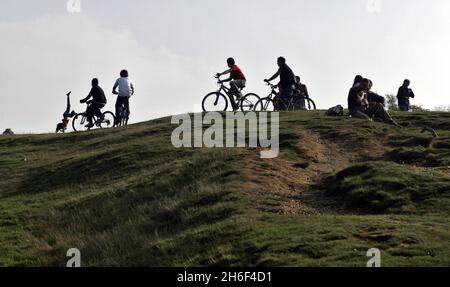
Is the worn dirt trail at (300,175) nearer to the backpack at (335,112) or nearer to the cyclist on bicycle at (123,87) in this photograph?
the backpack at (335,112)

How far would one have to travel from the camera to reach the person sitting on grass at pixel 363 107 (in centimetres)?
2675

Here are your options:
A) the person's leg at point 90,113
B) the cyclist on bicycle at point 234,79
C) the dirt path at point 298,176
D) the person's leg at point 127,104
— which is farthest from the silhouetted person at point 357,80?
the person's leg at point 90,113

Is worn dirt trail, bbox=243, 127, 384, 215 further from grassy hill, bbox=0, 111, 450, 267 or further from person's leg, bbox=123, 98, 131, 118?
person's leg, bbox=123, 98, 131, 118

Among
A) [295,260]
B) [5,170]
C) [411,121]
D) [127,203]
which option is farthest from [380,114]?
[295,260]

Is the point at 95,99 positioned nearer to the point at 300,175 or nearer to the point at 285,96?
the point at 285,96

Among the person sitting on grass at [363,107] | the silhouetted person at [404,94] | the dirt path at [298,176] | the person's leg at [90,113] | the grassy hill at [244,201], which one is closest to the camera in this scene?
the grassy hill at [244,201]

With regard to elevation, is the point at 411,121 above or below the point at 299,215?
above

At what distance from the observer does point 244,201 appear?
1702cm

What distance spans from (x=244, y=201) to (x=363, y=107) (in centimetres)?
1164

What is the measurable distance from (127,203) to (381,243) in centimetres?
797

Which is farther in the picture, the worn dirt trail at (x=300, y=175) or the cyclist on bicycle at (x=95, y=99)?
the cyclist on bicycle at (x=95, y=99)

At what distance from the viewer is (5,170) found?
2647 centimetres

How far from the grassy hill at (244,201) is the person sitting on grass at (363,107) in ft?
2.33
